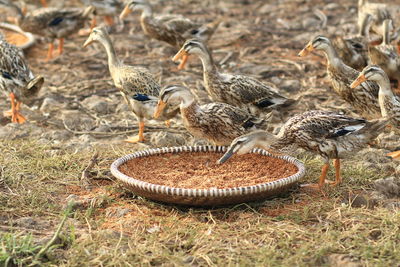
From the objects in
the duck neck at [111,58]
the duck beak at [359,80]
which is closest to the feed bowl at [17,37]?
the duck neck at [111,58]

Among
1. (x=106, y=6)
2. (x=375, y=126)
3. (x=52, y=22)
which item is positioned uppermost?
(x=375, y=126)

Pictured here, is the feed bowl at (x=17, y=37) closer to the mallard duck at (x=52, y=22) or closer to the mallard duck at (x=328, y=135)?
the mallard duck at (x=52, y=22)

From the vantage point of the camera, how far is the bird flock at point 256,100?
21.2 feet

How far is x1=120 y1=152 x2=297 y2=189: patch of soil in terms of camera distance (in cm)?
630

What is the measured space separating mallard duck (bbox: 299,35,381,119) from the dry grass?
66.0 inches

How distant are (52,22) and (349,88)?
6.35m

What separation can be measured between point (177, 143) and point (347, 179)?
2374 millimetres

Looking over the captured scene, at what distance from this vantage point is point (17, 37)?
43.5 feet

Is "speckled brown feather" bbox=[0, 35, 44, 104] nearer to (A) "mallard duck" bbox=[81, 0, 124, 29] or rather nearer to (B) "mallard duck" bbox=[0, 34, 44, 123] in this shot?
(B) "mallard duck" bbox=[0, 34, 44, 123]

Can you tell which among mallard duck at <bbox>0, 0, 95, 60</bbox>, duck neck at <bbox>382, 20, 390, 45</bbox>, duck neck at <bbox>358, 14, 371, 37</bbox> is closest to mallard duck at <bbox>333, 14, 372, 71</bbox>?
duck neck at <bbox>382, 20, 390, 45</bbox>

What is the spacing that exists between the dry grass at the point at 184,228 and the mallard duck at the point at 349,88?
168 centimetres

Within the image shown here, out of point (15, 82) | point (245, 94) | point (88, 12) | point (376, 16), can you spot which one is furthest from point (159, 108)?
point (376, 16)

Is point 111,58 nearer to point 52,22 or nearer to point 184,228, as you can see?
point 52,22

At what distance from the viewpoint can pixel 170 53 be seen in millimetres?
12562
